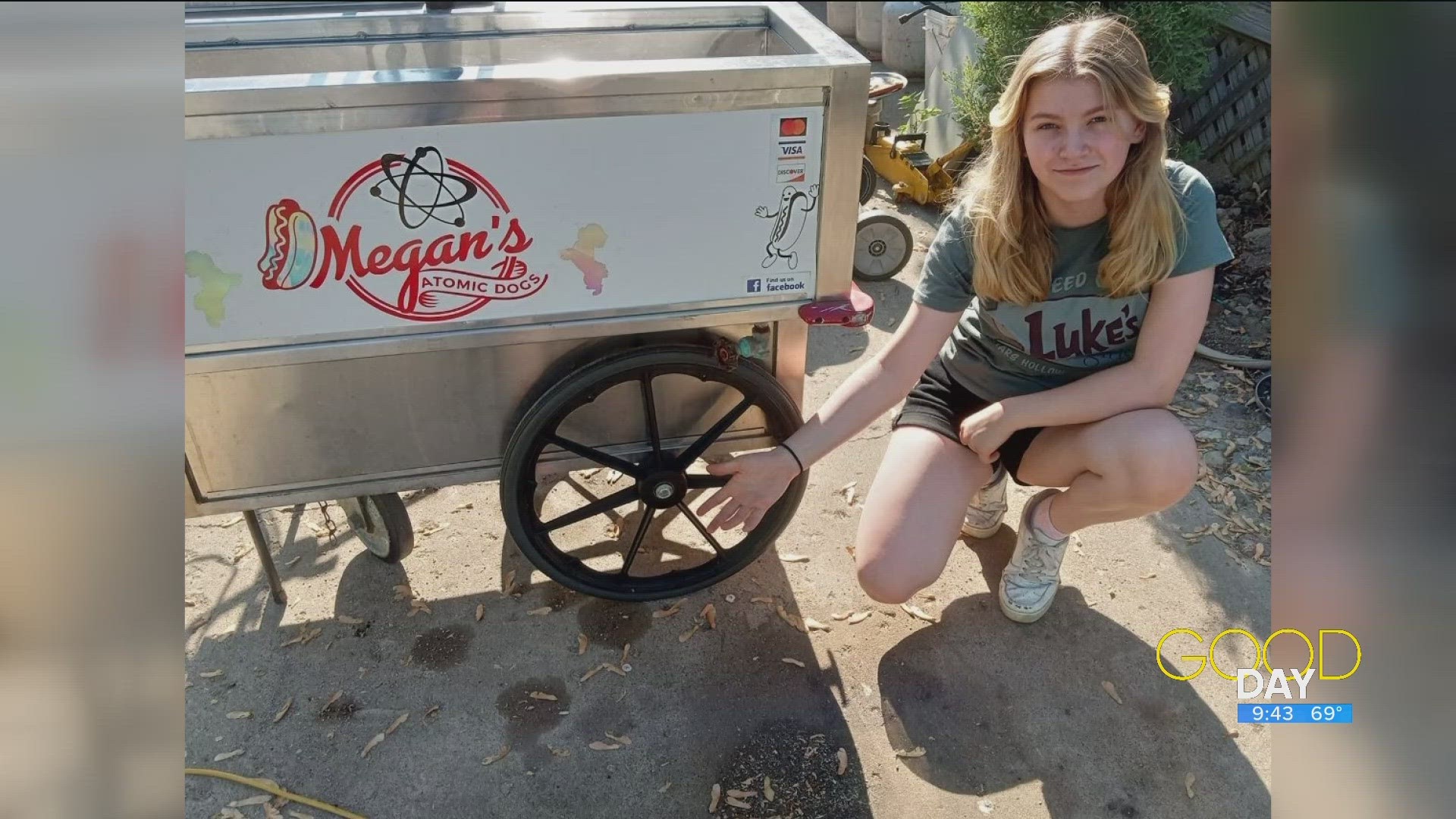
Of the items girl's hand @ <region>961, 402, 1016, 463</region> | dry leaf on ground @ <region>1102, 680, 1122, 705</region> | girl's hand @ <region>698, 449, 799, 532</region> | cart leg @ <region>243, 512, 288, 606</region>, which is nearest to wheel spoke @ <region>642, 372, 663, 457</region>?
girl's hand @ <region>698, 449, 799, 532</region>

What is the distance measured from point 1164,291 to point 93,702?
7.32 ft

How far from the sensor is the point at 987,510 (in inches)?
121

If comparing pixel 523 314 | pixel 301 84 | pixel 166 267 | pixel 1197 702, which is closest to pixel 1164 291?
pixel 1197 702

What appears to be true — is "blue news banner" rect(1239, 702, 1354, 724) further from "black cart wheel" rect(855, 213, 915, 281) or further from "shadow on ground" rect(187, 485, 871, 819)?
"black cart wheel" rect(855, 213, 915, 281)

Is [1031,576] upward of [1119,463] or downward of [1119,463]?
downward

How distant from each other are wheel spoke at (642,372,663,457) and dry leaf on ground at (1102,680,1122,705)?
137cm

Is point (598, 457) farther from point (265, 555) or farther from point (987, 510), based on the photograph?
point (987, 510)

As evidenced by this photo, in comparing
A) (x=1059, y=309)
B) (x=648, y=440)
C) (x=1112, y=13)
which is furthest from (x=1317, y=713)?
(x=1112, y=13)

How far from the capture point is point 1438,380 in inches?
23.9

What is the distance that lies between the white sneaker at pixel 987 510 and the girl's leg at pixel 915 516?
37cm

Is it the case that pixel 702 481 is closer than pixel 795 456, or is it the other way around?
pixel 795 456

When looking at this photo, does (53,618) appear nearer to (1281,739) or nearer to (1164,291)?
(1281,739)

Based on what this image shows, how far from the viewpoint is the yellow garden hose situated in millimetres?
2316

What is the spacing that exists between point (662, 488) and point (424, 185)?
3.34 ft
